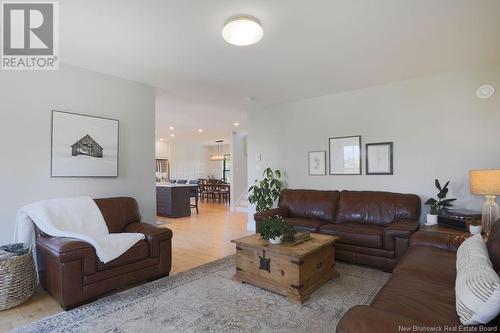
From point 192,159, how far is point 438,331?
482 inches

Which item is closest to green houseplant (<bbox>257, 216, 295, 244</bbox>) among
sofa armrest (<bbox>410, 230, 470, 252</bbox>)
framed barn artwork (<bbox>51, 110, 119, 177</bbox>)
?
sofa armrest (<bbox>410, 230, 470, 252</bbox>)

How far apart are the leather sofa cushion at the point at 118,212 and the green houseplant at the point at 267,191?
7.44 feet

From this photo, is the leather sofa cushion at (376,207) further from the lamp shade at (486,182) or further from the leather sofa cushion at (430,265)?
the leather sofa cushion at (430,265)

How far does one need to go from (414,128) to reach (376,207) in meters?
1.24

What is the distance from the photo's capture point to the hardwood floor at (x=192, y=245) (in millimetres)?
2252

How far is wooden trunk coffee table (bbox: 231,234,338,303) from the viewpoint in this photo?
244 centimetres

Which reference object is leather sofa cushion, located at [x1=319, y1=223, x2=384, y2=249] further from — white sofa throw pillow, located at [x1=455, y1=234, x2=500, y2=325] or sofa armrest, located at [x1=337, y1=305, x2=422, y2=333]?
sofa armrest, located at [x1=337, y1=305, x2=422, y2=333]

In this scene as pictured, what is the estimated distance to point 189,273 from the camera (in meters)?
3.08

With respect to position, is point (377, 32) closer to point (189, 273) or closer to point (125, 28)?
point (125, 28)

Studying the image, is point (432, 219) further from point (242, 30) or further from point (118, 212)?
point (118, 212)

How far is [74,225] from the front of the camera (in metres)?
2.74

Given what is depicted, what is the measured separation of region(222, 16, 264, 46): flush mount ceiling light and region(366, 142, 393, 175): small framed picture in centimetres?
264

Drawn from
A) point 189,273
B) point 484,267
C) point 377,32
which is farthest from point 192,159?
point 484,267

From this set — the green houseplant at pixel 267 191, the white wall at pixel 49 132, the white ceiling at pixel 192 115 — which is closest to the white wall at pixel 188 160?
the white ceiling at pixel 192 115
